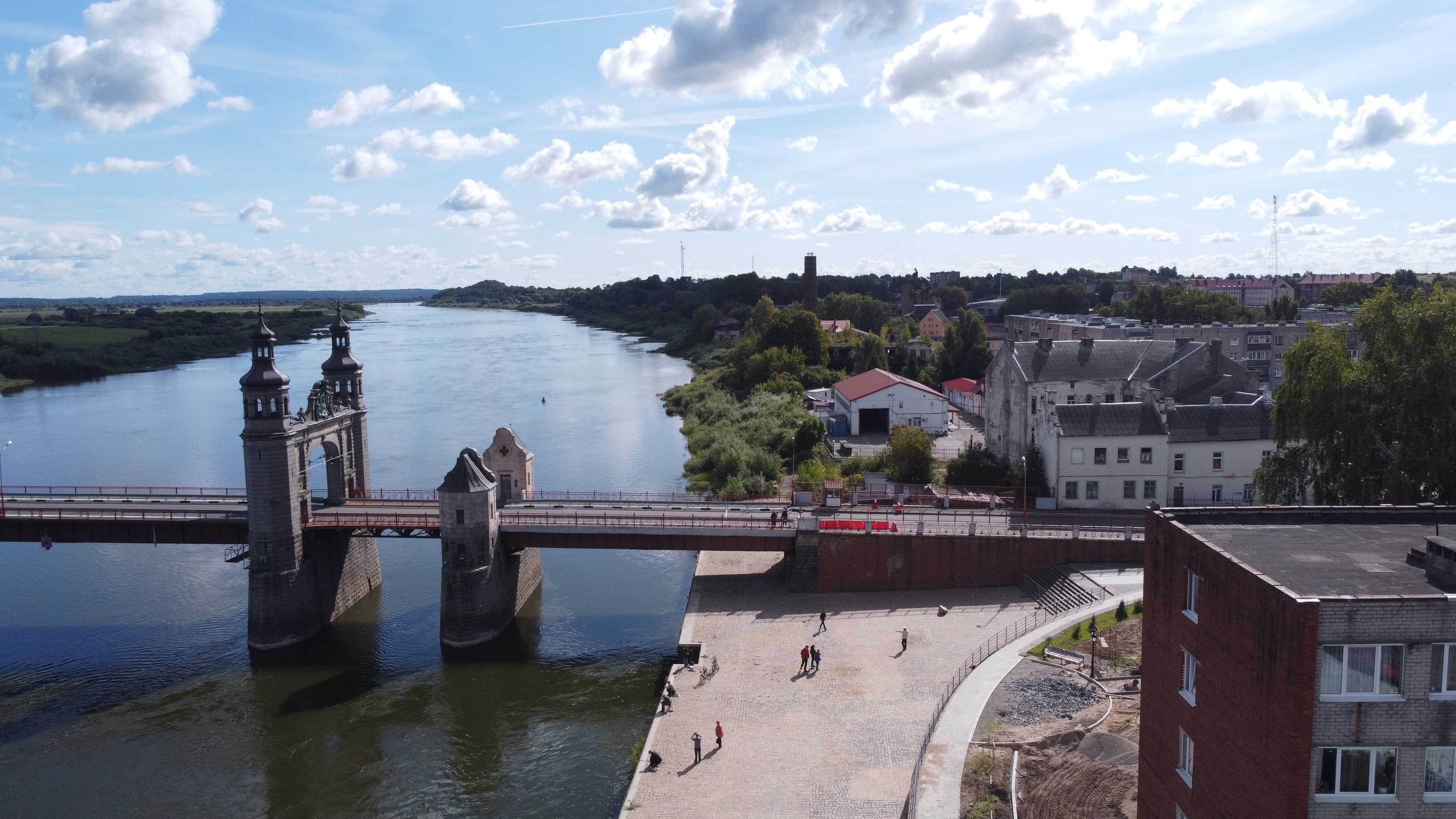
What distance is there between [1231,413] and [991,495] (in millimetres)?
11519

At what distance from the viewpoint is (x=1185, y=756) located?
Answer: 1762cm

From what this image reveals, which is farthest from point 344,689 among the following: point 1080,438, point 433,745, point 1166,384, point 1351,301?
point 1351,301

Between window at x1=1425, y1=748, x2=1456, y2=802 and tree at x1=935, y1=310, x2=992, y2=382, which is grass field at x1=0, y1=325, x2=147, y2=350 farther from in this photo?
window at x1=1425, y1=748, x2=1456, y2=802

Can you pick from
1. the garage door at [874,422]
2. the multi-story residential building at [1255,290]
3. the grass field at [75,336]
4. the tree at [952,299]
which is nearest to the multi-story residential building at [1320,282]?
the multi-story residential building at [1255,290]

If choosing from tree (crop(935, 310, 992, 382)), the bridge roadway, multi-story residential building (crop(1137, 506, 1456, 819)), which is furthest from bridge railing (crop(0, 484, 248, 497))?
tree (crop(935, 310, 992, 382))

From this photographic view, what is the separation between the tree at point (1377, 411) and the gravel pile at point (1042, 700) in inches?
483

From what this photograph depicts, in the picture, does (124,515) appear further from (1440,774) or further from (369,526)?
(1440,774)

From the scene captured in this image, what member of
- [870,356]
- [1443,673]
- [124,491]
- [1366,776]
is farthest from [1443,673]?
[870,356]

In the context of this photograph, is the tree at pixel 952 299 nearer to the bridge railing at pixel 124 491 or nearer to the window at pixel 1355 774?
the bridge railing at pixel 124 491

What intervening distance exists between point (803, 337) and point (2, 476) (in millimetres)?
67006

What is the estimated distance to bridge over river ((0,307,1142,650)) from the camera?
36969 mm

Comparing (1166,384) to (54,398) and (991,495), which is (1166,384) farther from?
(54,398)

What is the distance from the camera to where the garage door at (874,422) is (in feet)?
234

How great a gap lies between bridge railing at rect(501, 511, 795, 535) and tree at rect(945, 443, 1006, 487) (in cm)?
1456
